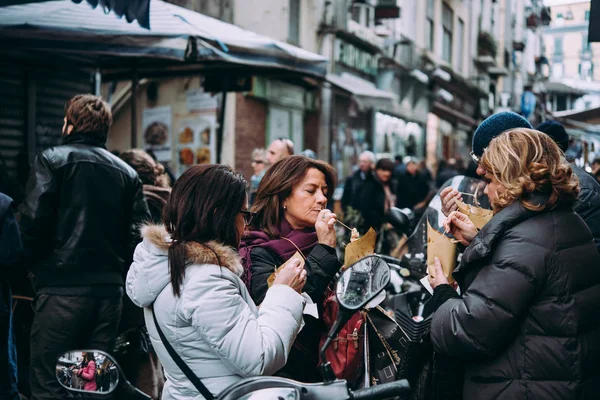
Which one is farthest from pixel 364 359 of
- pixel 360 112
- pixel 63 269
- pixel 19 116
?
pixel 360 112

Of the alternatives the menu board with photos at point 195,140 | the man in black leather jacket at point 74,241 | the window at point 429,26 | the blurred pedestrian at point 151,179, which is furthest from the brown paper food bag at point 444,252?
the window at point 429,26

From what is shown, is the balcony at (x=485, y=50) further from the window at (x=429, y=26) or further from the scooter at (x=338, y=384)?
the scooter at (x=338, y=384)

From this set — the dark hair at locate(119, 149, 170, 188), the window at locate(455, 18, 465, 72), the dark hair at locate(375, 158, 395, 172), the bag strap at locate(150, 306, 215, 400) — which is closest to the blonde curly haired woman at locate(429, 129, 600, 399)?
the bag strap at locate(150, 306, 215, 400)

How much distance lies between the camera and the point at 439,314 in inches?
110

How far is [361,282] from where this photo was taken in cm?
233

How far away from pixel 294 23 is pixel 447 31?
14871 mm

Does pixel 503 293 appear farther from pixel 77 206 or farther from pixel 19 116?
pixel 19 116

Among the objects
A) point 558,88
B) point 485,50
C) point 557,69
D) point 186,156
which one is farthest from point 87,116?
point 557,69

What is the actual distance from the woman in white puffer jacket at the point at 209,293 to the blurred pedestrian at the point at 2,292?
1.45 metres

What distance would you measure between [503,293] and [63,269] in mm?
2935

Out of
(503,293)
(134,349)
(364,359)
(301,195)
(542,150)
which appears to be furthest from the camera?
(134,349)

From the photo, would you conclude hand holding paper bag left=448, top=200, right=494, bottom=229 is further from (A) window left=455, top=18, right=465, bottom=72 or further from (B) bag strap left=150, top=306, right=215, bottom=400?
(A) window left=455, top=18, right=465, bottom=72

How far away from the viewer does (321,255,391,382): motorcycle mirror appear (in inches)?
86.0

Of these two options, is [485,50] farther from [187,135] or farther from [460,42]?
[187,135]
